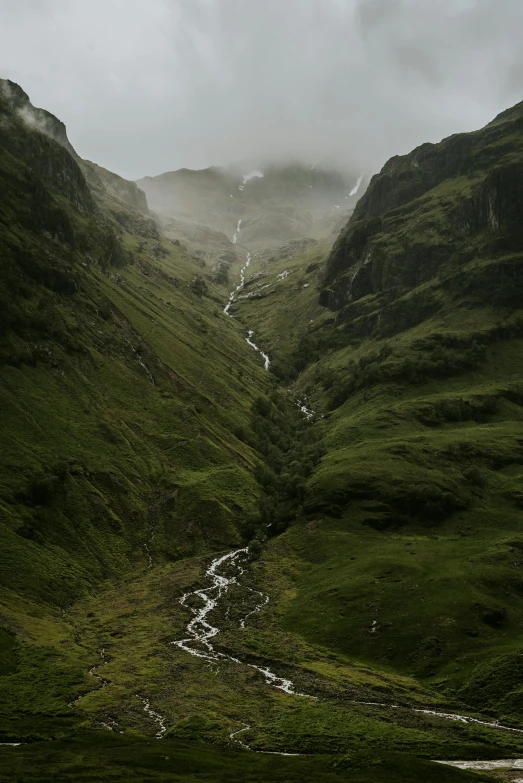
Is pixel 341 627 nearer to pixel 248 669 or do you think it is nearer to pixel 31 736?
pixel 248 669

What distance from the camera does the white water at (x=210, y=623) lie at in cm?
10304

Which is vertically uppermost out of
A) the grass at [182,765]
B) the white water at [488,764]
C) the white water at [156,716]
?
the white water at [488,764]

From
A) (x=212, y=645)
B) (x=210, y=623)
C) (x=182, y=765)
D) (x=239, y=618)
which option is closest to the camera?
(x=182, y=765)

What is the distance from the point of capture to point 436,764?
68.2 metres

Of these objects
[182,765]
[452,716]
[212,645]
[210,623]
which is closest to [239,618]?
[210,623]

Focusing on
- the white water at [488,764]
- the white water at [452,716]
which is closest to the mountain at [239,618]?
the white water at [452,716]

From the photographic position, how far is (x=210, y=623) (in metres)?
130

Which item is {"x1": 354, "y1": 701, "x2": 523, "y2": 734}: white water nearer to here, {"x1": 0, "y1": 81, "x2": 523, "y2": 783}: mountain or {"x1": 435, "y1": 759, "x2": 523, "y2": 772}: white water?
{"x1": 0, "y1": 81, "x2": 523, "y2": 783}: mountain

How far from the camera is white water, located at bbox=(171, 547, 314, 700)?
338 feet

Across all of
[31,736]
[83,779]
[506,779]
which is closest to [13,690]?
[31,736]

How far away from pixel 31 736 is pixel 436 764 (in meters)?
42.8

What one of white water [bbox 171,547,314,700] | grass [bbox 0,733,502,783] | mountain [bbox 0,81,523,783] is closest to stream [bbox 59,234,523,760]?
white water [bbox 171,547,314,700]

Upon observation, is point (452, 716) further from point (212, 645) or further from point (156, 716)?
point (212, 645)

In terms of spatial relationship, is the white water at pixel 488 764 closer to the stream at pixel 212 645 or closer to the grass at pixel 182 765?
the stream at pixel 212 645
